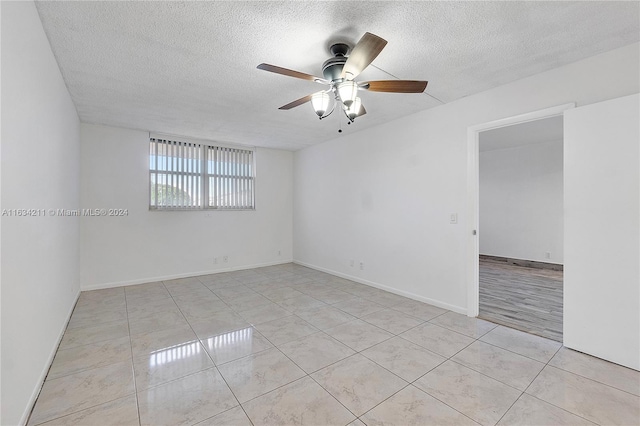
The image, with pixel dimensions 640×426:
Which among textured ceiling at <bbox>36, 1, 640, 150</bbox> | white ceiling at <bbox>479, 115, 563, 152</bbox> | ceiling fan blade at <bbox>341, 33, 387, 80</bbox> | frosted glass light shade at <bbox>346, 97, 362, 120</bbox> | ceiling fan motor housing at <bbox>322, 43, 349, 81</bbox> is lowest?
frosted glass light shade at <bbox>346, 97, 362, 120</bbox>

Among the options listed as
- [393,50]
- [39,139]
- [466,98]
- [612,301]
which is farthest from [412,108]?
[39,139]

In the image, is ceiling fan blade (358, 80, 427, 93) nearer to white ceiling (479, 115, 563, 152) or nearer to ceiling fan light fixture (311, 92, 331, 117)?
ceiling fan light fixture (311, 92, 331, 117)

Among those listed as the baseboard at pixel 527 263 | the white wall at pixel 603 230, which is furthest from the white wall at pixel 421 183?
the baseboard at pixel 527 263

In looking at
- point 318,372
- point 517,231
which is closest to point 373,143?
point 318,372

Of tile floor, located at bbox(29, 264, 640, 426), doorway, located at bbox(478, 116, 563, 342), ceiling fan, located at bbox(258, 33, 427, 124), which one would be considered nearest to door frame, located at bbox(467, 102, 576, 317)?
tile floor, located at bbox(29, 264, 640, 426)

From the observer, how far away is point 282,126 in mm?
4320

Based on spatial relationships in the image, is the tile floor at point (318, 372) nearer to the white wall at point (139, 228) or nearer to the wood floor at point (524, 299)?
the wood floor at point (524, 299)

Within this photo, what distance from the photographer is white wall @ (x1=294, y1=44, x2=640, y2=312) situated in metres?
2.50

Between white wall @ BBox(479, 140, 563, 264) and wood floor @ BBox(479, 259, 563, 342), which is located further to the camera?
white wall @ BBox(479, 140, 563, 264)

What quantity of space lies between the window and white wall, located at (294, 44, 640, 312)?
1.67 m

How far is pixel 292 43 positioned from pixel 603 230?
9.52ft

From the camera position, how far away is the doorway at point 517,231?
3.20 m

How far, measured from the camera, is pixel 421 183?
145 inches
